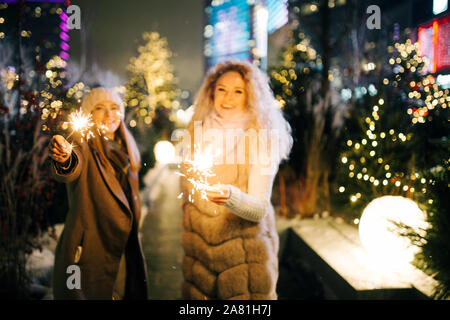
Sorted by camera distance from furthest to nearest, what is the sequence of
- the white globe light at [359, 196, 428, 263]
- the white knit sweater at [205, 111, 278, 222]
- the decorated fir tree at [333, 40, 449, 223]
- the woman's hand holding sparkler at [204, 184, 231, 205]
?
the decorated fir tree at [333, 40, 449, 223] < the white globe light at [359, 196, 428, 263] < the white knit sweater at [205, 111, 278, 222] < the woman's hand holding sparkler at [204, 184, 231, 205]

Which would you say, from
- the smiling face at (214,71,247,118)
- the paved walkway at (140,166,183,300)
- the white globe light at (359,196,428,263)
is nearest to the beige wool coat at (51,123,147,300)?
the smiling face at (214,71,247,118)

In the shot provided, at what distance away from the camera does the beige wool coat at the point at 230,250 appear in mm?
2344

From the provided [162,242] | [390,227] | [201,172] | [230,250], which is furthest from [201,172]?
[162,242]

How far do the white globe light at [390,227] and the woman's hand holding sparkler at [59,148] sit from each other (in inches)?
99.3

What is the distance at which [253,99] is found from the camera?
2547mm

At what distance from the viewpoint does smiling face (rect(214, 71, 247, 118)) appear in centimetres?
253

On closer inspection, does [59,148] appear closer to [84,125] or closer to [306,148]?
[84,125]

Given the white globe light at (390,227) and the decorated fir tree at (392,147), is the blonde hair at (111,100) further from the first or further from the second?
the decorated fir tree at (392,147)

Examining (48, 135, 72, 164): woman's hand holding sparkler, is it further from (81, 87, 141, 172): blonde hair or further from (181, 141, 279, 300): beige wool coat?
(181, 141, 279, 300): beige wool coat

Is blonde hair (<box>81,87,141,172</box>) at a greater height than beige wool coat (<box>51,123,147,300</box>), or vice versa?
blonde hair (<box>81,87,141,172</box>)

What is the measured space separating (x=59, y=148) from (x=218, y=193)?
3.08 ft

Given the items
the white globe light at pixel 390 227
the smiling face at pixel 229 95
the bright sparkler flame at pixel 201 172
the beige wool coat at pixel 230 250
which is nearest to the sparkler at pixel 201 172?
the bright sparkler flame at pixel 201 172

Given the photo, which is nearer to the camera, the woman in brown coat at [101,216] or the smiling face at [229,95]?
the woman in brown coat at [101,216]
